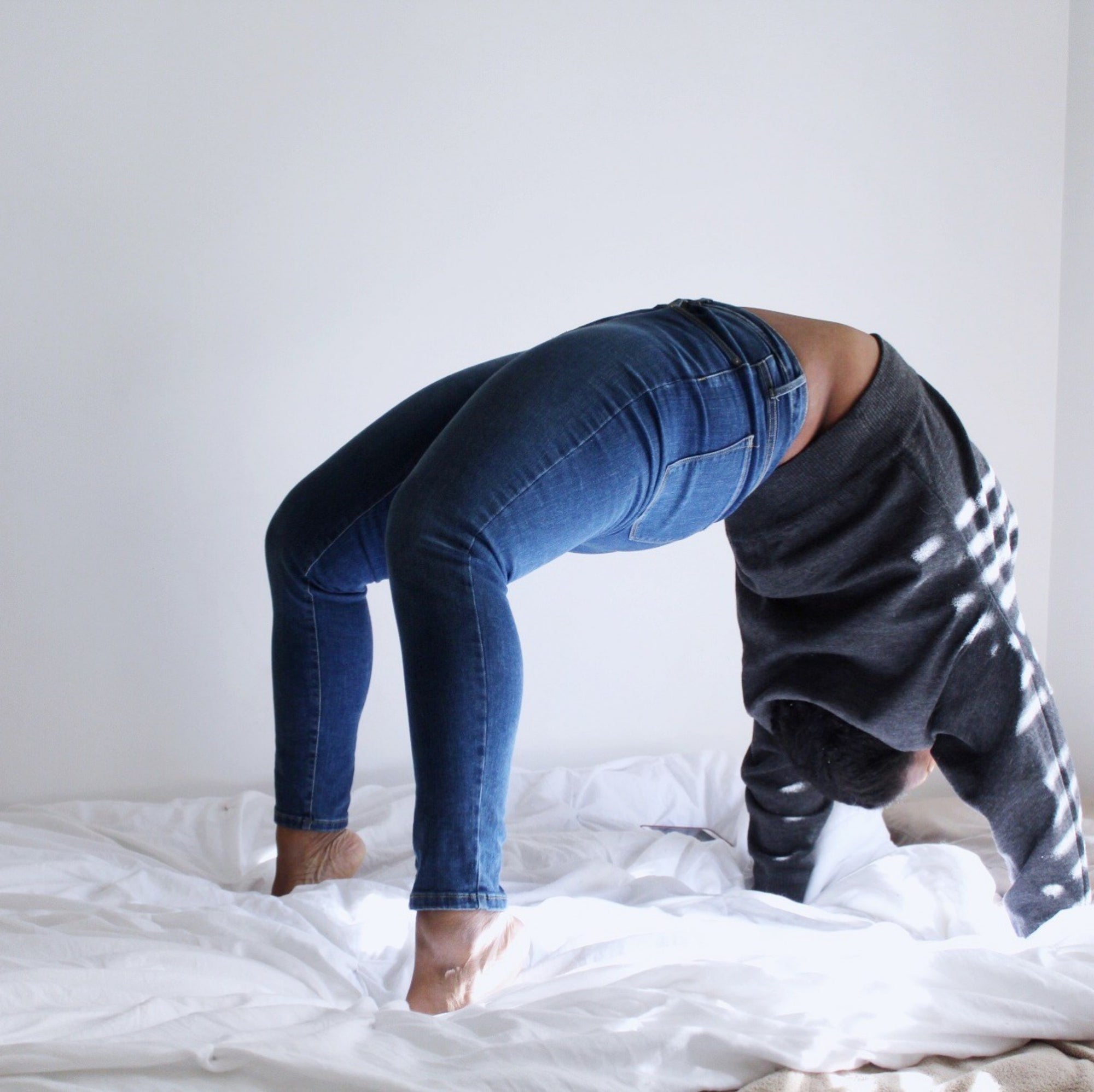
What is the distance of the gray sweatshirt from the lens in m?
1.09

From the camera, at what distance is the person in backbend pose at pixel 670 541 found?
87 cm

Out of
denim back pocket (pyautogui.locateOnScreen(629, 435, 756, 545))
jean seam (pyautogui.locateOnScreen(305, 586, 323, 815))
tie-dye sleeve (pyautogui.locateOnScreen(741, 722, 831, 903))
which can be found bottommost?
tie-dye sleeve (pyautogui.locateOnScreen(741, 722, 831, 903))

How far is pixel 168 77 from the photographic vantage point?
2.04 m

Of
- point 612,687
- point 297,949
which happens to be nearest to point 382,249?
point 612,687

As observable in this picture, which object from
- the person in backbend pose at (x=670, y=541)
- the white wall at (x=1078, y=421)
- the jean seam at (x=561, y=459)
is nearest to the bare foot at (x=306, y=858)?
the person in backbend pose at (x=670, y=541)

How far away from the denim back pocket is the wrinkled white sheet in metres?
0.38

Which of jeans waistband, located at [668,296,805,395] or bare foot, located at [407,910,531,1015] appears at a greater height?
jeans waistband, located at [668,296,805,395]

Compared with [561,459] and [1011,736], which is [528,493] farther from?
[1011,736]

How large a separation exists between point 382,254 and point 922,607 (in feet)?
4.55

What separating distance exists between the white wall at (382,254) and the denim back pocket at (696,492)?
1.25m

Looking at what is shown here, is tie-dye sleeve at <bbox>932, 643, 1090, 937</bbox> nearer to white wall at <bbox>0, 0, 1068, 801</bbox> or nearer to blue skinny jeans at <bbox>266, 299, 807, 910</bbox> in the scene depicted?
blue skinny jeans at <bbox>266, 299, 807, 910</bbox>

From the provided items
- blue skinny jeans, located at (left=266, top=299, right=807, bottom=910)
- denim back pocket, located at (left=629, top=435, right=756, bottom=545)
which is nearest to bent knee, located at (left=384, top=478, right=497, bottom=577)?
blue skinny jeans, located at (left=266, top=299, right=807, bottom=910)

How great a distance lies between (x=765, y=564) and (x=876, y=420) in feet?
0.65

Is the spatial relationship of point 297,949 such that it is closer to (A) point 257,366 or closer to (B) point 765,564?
(B) point 765,564
